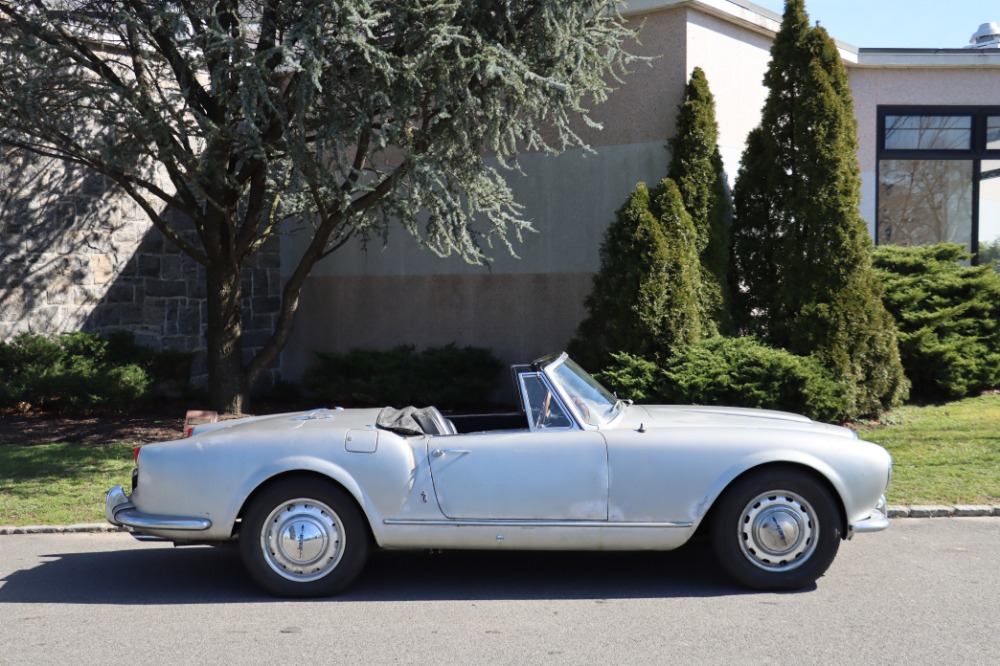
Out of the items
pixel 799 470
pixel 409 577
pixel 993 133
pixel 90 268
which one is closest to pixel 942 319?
pixel 993 133

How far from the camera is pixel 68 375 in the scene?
12578 mm

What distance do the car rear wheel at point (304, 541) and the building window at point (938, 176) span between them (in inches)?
471

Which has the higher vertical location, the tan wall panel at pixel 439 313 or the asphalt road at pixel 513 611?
the tan wall panel at pixel 439 313

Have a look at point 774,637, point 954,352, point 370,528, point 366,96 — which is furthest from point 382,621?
point 954,352

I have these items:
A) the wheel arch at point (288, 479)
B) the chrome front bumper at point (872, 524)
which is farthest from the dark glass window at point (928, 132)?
the wheel arch at point (288, 479)

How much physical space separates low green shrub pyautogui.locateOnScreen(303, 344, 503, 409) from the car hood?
252 inches

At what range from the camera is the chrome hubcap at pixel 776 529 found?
5680 mm

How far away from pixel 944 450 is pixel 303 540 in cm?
670

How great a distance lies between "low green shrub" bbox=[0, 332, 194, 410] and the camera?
12.5 metres

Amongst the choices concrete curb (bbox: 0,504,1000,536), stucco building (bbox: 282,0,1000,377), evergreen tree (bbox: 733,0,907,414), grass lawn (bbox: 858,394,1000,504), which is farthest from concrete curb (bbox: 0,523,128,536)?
evergreen tree (bbox: 733,0,907,414)

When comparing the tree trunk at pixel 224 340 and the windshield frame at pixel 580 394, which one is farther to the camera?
the tree trunk at pixel 224 340

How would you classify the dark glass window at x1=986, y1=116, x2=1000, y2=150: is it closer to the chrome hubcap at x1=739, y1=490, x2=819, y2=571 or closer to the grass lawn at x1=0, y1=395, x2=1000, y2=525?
the grass lawn at x1=0, y1=395, x2=1000, y2=525

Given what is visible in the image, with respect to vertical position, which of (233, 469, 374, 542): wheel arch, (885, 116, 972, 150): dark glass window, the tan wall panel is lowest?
(233, 469, 374, 542): wheel arch

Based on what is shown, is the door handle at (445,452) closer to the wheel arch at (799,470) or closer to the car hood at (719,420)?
the car hood at (719,420)
